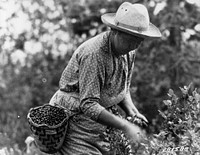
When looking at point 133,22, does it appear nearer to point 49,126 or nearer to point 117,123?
point 117,123

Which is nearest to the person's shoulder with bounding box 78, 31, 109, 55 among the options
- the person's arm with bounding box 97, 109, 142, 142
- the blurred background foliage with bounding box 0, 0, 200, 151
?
the person's arm with bounding box 97, 109, 142, 142

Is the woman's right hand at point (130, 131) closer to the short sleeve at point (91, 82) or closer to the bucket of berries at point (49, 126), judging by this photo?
the short sleeve at point (91, 82)

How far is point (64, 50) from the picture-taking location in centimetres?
687

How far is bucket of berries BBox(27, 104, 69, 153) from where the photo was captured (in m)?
3.27

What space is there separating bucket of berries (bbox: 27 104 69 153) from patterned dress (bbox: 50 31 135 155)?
0.07 m

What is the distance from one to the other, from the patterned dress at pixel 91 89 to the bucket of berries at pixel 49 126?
70 millimetres

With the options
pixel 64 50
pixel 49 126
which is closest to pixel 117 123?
pixel 49 126

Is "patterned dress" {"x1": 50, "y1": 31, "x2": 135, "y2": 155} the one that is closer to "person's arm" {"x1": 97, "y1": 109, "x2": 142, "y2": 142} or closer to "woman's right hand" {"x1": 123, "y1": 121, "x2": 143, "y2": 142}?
"person's arm" {"x1": 97, "y1": 109, "x2": 142, "y2": 142}

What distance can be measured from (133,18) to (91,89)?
495 millimetres

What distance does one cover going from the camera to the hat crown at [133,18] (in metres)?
3.08

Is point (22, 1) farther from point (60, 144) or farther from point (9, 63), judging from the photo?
point (60, 144)

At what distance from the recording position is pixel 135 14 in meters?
3.11

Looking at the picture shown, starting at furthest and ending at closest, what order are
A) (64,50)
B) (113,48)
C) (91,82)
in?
(64,50) → (113,48) → (91,82)

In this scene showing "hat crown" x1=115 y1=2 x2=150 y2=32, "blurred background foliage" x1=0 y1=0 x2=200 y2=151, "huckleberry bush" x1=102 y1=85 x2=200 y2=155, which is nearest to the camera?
"huckleberry bush" x1=102 y1=85 x2=200 y2=155
